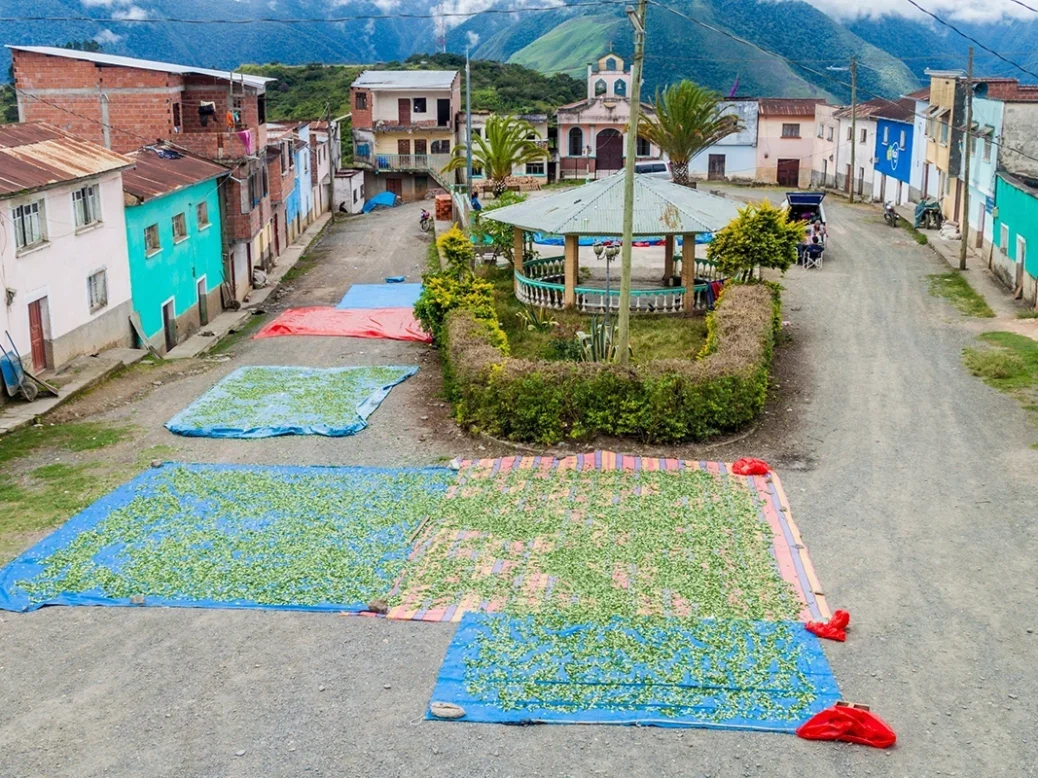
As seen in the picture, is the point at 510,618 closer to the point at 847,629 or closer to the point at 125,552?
the point at 847,629

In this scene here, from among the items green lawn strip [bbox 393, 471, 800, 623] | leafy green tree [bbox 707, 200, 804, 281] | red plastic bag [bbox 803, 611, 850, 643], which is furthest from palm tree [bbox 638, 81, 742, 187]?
red plastic bag [bbox 803, 611, 850, 643]

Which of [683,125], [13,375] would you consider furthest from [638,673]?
[683,125]

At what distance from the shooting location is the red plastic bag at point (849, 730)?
34.0ft

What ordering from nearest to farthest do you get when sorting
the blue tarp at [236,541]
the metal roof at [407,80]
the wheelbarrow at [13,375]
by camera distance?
the blue tarp at [236,541], the wheelbarrow at [13,375], the metal roof at [407,80]

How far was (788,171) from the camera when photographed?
69250 millimetres

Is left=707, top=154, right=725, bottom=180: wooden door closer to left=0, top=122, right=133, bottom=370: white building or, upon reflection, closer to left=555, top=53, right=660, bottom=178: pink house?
left=555, top=53, right=660, bottom=178: pink house

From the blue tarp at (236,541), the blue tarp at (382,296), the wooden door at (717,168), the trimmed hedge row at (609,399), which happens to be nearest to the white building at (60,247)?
the blue tarp at (236,541)

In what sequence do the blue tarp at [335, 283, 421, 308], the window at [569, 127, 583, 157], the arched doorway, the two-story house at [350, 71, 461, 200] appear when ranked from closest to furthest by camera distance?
the blue tarp at [335, 283, 421, 308] → the window at [569, 127, 583, 157] → the arched doorway → the two-story house at [350, 71, 461, 200]

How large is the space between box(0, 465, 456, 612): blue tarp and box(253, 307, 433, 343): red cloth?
11.2 meters

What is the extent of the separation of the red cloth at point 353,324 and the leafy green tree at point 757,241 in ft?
25.0

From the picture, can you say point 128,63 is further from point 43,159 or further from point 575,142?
point 575,142

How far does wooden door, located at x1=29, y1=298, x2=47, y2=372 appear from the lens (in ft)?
77.7

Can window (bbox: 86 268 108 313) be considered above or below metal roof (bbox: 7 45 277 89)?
below

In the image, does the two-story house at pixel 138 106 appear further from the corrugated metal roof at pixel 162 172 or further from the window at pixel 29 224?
the window at pixel 29 224
